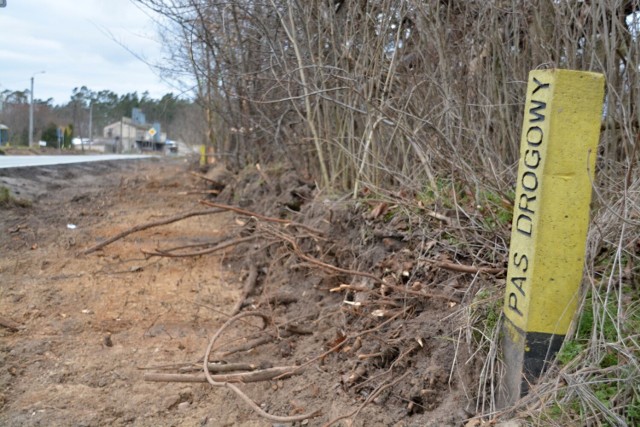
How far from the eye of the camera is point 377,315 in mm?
4578

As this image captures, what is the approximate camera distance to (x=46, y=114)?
291 ft

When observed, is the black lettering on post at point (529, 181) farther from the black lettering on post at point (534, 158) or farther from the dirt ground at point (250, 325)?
the dirt ground at point (250, 325)

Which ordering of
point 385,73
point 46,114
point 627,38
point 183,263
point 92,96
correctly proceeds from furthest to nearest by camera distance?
point 92,96 → point 46,114 → point 183,263 → point 385,73 → point 627,38

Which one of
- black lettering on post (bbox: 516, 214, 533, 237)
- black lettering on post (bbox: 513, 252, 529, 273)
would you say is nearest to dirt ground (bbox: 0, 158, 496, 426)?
black lettering on post (bbox: 513, 252, 529, 273)

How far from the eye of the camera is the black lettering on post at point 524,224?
3088 millimetres

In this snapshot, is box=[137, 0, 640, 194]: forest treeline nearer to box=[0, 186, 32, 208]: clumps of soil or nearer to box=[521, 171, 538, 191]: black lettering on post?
box=[521, 171, 538, 191]: black lettering on post

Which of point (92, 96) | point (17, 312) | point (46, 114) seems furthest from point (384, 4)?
point (92, 96)

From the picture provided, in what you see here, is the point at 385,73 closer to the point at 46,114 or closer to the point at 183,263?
the point at 183,263

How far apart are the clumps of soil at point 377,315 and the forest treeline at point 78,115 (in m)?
34.2

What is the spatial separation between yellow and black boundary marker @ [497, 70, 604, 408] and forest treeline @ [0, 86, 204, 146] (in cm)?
3783

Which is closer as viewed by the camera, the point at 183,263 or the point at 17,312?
the point at 17,312

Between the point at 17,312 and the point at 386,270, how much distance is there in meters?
4.00

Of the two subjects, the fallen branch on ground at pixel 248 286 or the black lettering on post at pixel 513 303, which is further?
the fallen branch on ground at pixel 248 286

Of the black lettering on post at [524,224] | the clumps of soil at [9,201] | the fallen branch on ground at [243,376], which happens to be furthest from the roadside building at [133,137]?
the black lettering on post at [524,224]
